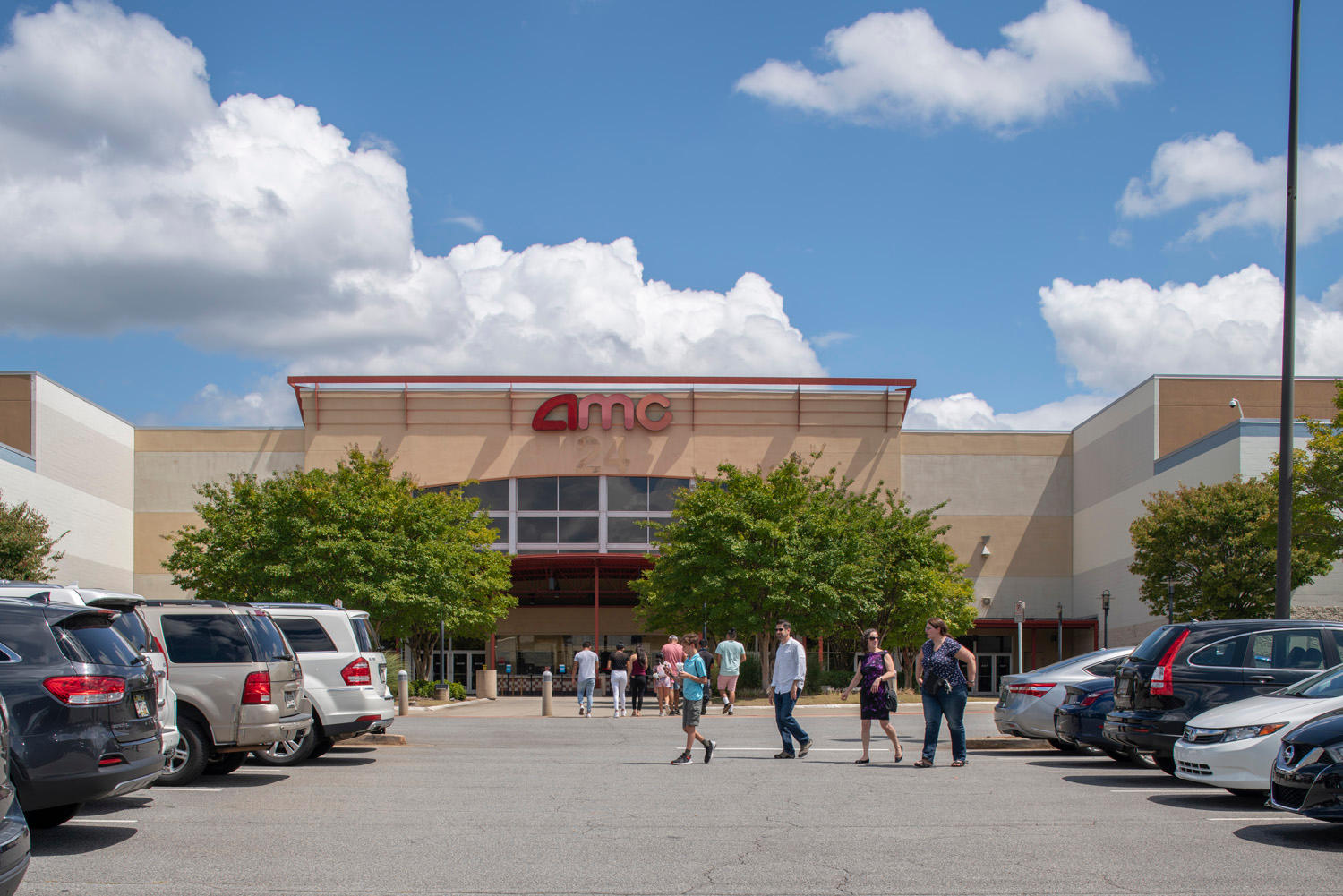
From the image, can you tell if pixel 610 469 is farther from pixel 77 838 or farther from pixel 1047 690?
pixel 77 838

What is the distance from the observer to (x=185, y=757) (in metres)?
13.2

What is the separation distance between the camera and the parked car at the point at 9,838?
18.3 feet

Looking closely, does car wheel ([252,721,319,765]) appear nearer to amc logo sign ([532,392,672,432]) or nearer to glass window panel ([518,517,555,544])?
glass window panel ([518,517,555,544])

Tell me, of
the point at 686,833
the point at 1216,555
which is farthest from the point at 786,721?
the point at 1216,555

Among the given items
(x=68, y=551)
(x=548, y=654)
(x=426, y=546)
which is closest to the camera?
(x=426, y=546)

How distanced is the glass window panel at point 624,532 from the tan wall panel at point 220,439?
13640 mm

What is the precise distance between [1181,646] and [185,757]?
1049cm

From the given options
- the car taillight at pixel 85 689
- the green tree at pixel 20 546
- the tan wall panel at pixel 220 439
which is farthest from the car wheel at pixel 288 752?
the tan wall panel at pixel 220 439

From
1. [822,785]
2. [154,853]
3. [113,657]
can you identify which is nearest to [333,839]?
[154,853]

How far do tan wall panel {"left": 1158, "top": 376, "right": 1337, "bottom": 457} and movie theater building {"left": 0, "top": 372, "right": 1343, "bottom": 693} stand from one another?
4.91 feet

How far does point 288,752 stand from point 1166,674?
10148 millimetres

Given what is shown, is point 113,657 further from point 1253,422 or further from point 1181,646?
point 1253,422

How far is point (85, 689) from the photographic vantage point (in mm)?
8875

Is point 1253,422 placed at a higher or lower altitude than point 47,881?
higher
